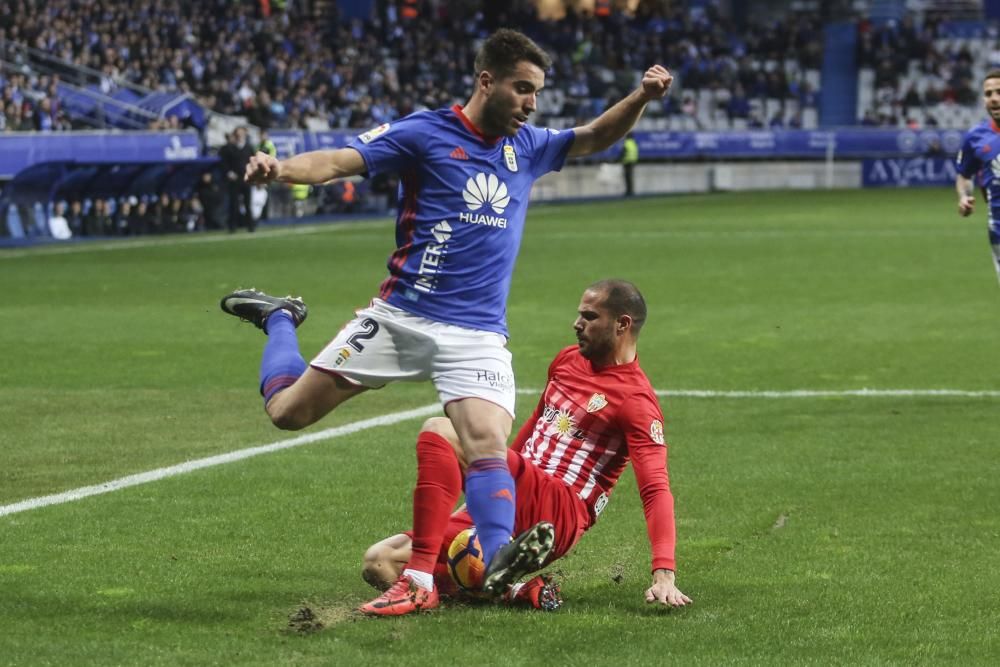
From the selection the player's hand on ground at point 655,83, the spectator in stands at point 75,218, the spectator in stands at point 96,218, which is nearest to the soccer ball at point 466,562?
the player's hand on ground at point 655,83

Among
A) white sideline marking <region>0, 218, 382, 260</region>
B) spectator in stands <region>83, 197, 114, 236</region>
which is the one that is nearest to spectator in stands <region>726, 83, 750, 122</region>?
white sideline marking <region>0, 218, 382, 260</region>

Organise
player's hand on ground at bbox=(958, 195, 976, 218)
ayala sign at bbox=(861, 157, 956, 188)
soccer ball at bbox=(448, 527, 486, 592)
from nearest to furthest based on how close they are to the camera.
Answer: soccer ball at bbox=(448, 527, 486, 592)
player's hand on ground at bbox=(958, 195, 976, 218)
ayala sign at bbox=(861, 157, 956, 188)

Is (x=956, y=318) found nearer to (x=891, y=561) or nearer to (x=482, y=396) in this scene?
(x=891, y=561)

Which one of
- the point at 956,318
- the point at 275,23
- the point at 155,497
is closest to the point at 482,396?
the point at 155,497

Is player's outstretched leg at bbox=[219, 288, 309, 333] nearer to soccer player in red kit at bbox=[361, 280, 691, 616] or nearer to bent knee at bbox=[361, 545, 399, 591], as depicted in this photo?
soccer player in red kit at bbox=[361, 280, 691, 616]

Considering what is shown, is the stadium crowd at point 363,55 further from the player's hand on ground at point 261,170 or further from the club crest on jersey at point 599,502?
the player's hand on ground at point 261,170

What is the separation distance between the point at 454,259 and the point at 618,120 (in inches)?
38.4

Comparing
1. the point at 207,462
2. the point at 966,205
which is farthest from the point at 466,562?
the point at 966,205

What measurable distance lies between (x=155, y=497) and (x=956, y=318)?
11.3 metres

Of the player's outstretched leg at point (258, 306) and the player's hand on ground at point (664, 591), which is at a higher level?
the player's outstretched leg at point (258, 306)

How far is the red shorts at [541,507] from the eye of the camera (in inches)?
239

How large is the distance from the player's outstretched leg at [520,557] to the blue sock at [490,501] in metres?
0.18

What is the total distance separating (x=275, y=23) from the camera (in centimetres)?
5153

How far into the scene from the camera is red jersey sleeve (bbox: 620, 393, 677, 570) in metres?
5.78
